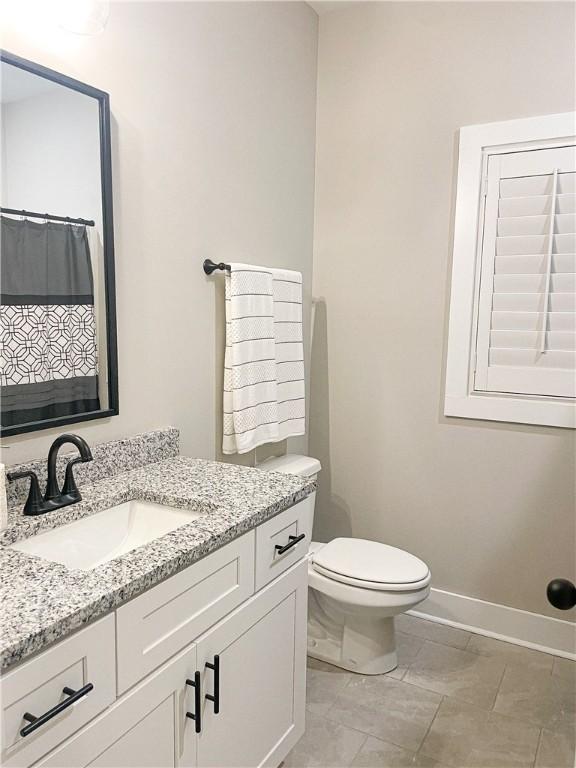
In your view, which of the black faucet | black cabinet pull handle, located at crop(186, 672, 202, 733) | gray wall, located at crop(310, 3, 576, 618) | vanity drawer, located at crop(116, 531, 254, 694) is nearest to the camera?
vanity drawer, located at crop(116, 531, 254, 694)

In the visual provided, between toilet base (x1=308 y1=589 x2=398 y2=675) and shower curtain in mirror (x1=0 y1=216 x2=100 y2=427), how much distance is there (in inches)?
49.3

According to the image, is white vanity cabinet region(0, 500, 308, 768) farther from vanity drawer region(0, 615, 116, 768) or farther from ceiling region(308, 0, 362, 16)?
ceiling region(308, 0, 362, 16)

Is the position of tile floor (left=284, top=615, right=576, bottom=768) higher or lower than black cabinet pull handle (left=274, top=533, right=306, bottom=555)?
lower

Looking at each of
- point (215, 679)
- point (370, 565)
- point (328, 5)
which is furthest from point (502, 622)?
point (328, 5)

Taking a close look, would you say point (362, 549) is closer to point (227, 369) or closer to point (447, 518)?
point (447, 518)

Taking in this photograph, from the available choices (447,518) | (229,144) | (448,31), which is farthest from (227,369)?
(448,31)

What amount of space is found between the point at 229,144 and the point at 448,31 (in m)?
1.05

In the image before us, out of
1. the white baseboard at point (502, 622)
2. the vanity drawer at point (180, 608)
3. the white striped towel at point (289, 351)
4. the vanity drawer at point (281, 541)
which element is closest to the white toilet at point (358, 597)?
the white striped towel at point (289, 351)

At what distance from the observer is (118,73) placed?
5.41ft

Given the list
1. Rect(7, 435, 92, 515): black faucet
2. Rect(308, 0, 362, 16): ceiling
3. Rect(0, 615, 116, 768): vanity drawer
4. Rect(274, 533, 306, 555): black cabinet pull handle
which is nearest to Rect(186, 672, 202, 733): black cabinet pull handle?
Rect(0, 615, 116, 768): vanity drawer

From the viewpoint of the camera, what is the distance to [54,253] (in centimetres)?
150

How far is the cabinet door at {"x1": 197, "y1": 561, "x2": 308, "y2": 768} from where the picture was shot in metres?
1.34

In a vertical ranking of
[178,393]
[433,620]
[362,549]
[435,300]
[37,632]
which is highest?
[435,300]

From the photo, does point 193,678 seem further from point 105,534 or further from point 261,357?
point 261,357
